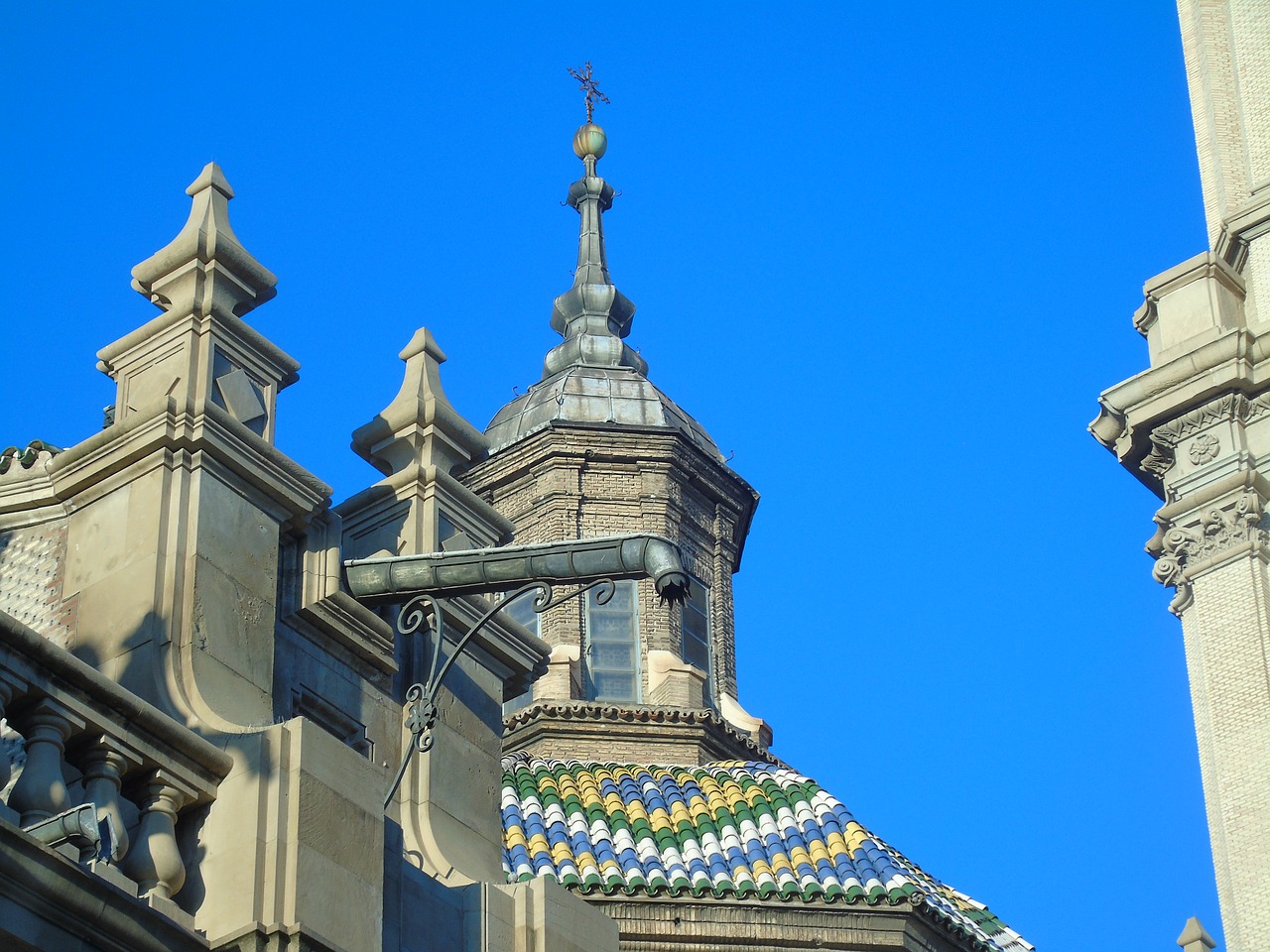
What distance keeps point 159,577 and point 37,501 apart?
113 cm

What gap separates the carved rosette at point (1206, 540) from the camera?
2208cm

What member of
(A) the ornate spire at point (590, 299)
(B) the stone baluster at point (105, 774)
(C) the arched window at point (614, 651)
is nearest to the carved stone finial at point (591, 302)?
(A) the ornate spire at point (590, 299)

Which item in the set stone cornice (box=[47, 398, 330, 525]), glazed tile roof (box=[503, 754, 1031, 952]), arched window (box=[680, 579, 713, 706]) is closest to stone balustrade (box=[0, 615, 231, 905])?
stone cornice (box=[47, 398, 330, 525])

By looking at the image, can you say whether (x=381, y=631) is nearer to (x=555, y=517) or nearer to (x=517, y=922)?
(x=517, y=922)

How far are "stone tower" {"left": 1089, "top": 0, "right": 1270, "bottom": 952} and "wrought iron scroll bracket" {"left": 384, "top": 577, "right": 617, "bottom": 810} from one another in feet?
27.3

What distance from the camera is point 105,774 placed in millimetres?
11367

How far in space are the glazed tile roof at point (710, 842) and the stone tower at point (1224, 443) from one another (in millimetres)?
6828

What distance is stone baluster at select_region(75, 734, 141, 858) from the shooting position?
37.1ft

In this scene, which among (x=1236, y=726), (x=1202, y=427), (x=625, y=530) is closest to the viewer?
(x=1236, y=726)

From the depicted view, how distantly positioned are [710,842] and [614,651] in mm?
6902

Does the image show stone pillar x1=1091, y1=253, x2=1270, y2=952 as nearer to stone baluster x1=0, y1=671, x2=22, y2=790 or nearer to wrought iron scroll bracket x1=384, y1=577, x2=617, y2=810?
wrought iron scroll bracket x1=384, y1=577, x2=617, y2=810

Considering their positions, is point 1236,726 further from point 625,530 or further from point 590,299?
point 590,299

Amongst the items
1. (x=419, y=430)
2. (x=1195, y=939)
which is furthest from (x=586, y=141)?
(x=419, y=430)

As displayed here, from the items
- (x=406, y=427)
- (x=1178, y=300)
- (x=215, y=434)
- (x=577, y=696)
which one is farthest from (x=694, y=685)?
(x=215, y=434)
